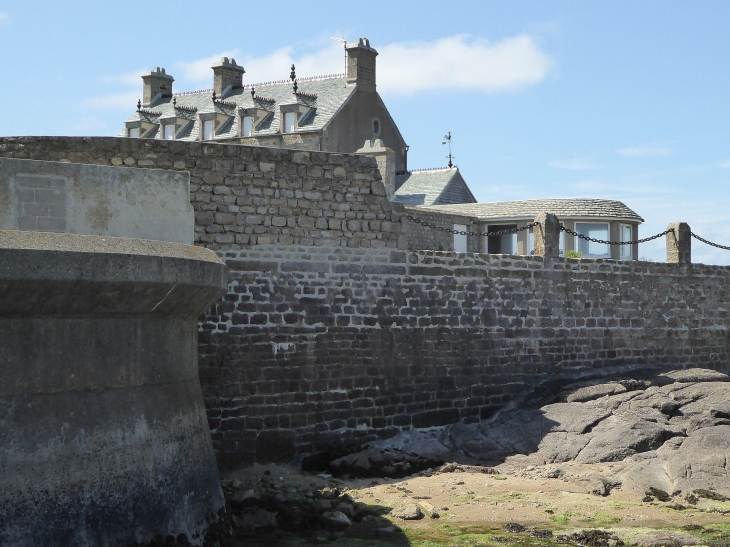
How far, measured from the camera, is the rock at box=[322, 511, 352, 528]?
30.0 ft

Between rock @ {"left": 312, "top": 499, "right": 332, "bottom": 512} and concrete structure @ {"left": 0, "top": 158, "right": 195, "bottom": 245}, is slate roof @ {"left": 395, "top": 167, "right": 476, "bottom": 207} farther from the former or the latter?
rock @ {"left": 312, "top": 499, "right": 332, "bottom": 512}

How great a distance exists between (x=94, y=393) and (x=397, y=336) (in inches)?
258

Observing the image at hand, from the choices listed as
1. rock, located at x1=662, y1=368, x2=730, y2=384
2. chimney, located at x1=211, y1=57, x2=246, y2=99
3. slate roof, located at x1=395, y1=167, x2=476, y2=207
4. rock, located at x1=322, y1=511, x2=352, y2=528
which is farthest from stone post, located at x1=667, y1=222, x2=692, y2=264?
chimney, located at x1=211, y1=57, x2=246, y2=99

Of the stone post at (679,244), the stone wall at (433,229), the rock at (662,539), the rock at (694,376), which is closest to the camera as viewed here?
the rock at (662,539)

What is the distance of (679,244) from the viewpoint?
16.8 m

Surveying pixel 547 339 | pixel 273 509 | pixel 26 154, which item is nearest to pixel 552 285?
pixel 547 339

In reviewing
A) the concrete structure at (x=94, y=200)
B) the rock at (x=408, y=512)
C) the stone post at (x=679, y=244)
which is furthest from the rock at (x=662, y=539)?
the stone post at (x=679, y=244)

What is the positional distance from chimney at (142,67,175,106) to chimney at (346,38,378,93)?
11.3 m

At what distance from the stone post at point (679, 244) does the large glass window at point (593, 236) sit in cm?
639

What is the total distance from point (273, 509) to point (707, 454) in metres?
5.35

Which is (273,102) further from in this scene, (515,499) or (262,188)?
(515,499)

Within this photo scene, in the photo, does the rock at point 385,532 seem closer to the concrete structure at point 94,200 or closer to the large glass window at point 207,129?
the concrete structure at point 94,200

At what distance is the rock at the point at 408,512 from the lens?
30.9 feet

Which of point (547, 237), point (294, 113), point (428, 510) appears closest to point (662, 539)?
point (428, 510)
